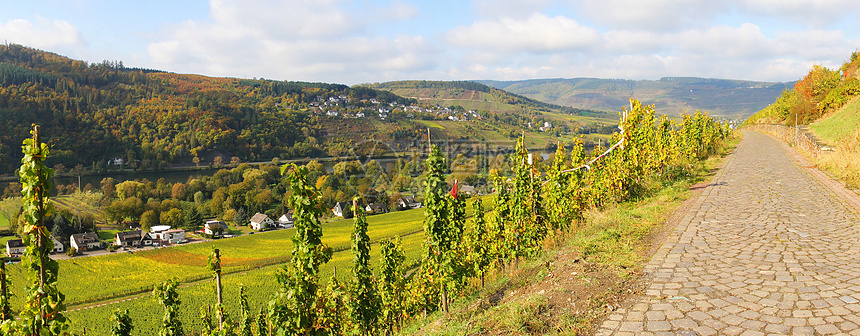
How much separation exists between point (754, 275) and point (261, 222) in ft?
200

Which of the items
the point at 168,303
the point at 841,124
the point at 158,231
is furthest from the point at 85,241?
the point at 841,124

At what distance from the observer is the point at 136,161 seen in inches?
4286

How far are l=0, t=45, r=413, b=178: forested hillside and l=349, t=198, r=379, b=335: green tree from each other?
11506cm

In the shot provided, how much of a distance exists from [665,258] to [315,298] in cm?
479

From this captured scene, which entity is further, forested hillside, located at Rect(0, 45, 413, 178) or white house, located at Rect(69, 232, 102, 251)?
forested hillside, located at Rect(0, 45, 413, 178)

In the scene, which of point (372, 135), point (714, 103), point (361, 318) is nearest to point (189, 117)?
point (372, 135)

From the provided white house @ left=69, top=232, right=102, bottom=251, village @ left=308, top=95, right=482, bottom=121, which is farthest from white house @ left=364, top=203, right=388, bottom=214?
village @ left=308, top=95, right=482, bottom=121

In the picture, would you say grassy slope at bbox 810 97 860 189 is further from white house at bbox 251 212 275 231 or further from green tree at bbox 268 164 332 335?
white house at bbox 251 212 275 231

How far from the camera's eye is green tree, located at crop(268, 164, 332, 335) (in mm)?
5133

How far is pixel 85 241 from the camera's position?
4741cm

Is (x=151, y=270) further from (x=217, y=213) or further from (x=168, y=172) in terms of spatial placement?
(x=168, y=172)

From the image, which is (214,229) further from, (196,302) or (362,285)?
(362,285)

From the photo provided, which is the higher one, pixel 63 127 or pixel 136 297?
pixel 63 127

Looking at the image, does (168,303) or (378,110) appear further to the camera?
(378,110)
